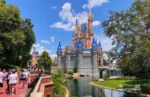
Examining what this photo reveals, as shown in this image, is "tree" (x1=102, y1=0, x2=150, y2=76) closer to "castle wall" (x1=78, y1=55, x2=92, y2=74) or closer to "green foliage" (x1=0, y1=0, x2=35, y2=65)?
"green foliage" (x1=0, y1=0, x2=35, y2=65)

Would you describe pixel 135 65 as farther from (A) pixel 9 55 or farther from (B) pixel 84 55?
(B) pixel 84 55

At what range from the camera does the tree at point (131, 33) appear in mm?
32550

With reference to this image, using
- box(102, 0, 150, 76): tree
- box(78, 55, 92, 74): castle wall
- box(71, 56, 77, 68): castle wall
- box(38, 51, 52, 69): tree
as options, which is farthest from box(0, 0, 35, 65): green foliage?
box(71, 56, 77, 68): castle wall

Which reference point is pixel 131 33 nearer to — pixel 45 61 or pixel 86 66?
pixel 45 61

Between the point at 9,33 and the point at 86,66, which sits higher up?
the point at 9,33

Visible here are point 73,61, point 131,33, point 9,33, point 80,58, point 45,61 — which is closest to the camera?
point 131,33

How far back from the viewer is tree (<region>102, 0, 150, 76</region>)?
3255 cm

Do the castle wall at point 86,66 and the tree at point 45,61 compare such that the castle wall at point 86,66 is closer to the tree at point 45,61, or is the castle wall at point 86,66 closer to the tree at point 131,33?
the tree at point 45,61

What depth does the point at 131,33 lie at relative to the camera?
35656mm

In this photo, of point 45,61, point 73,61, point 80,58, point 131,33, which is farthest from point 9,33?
point 73,61

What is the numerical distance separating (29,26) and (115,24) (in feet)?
96.7

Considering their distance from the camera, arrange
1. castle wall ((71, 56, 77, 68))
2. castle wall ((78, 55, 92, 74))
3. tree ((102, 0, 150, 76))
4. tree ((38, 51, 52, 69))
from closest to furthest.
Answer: tree ((102, 0, 150, 76)) → tree ((38, 51, 52, 69)) → castle wall ((78, 55, 92, 74)) → castle wall ((71, 56, 77, 68))

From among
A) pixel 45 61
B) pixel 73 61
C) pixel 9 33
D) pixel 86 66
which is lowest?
pixel 86 66

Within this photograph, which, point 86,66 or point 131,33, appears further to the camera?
point 86,66
